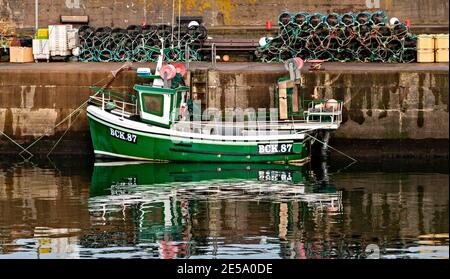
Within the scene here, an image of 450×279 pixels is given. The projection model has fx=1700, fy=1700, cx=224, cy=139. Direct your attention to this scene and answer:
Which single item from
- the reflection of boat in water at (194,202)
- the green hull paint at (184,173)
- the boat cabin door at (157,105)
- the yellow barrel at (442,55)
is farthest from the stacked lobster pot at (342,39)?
the reflection of boat in water at (194,202)

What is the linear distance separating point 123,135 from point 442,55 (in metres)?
9.28

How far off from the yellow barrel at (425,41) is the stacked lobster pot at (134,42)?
20.0 feet

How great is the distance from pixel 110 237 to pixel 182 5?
18839mm

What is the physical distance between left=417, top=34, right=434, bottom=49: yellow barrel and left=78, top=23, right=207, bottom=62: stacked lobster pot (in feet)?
20.0

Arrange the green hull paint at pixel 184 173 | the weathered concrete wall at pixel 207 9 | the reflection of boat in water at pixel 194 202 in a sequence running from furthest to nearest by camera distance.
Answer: the weathered concrete wall at pixel 207 9 < the green hull paint at pixel 184 173 < the reflection of boat in water at pixel 194 202

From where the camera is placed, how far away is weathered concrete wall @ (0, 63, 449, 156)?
44406mm

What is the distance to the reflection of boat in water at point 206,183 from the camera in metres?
38.7

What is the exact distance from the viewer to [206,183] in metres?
40.7

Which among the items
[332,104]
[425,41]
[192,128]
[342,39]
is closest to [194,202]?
[192,128]

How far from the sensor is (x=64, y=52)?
47812mm

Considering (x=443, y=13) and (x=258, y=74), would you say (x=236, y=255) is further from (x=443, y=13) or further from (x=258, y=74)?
(x=443, y=13)

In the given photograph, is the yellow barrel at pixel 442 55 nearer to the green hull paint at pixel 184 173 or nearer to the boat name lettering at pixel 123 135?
the green hull paint at pixel 184 173

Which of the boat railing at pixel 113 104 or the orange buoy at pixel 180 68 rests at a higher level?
the orange buoy at pixel 180 68
